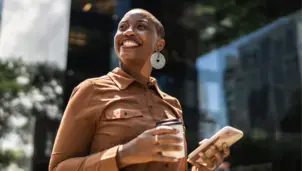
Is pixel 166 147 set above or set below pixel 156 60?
below

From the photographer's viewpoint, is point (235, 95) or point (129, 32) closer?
point (129, 32)

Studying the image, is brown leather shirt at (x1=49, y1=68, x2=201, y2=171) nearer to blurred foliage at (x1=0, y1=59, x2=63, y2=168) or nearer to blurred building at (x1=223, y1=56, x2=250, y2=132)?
blurred foliage at (x1=0, y1=59, x2=63, y2=168)

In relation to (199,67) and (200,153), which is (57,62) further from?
(200,153)

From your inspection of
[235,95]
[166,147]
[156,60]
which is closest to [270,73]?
[235,95]

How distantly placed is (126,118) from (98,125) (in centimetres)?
8

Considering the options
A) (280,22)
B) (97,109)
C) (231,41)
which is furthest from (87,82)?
(280,22)

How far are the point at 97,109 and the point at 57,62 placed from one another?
4644mm

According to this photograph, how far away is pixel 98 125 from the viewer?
39.4 inches

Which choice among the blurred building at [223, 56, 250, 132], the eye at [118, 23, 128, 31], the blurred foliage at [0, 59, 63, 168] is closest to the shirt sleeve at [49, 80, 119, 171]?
the eye at [118, 23, 128, 31]

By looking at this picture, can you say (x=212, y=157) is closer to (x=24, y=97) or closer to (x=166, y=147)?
(x=166, y=147)

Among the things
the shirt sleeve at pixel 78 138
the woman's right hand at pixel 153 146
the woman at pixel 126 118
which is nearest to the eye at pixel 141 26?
the woman at pixel 126 118

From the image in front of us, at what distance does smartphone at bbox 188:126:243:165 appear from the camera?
3.28 ft

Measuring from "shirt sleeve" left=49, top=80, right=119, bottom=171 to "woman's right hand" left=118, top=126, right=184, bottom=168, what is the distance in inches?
1.8

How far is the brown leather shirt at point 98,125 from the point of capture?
94cm
